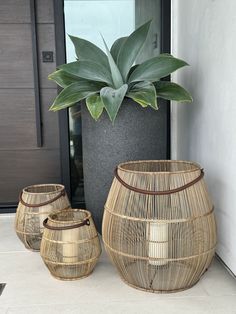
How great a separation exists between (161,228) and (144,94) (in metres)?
0.52

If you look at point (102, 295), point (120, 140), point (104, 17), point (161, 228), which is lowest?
point (102, 295)

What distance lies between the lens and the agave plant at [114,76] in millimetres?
1318

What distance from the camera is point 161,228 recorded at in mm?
1013

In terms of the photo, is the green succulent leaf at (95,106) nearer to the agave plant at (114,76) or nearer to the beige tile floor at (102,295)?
the agave plant at (114,76)

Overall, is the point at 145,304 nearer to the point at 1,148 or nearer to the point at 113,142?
the point at 113,142

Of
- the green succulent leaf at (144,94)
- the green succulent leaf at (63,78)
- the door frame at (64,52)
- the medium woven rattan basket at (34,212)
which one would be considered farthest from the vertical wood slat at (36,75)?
the green succulent leaf at (144,94)

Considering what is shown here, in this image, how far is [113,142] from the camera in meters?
1.41

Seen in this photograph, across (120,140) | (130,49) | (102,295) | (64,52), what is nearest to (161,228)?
(102,295)

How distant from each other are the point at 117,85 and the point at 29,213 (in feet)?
2.08

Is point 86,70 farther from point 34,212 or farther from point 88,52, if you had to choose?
point 34,212

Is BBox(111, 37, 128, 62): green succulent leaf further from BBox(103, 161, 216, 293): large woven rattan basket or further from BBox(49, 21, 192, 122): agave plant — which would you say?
BBox(103, 161, 216, 293): large woven rattan basket

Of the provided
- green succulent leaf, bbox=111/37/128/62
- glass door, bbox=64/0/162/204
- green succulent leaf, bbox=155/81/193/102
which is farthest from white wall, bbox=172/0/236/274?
green succulent leaf, bbox=111/37/128/62

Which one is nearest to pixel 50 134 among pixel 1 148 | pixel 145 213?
pixel 1 148

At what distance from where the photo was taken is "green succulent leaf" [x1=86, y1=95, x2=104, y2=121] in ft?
4.15
